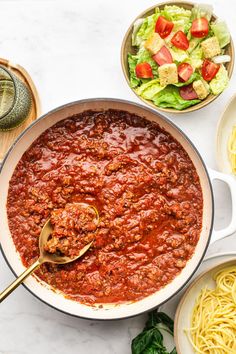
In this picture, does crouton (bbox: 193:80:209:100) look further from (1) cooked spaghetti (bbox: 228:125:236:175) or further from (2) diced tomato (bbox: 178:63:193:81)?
(1) cooked spaghetti (bbox: 228:125:236:175)

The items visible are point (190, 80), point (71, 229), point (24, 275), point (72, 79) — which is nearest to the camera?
point (24, 275)

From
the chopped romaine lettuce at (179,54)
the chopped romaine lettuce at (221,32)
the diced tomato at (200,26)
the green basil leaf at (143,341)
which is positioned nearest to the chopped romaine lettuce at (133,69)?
the chopped romaine lettuce at (179,54)

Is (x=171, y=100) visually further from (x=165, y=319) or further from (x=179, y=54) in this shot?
(x=165, y=319)

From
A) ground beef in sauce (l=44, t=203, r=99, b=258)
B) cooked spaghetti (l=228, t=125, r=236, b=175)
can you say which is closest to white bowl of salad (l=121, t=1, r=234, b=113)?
cooked spaghetti (l=228, t=125, r=236, b=175)

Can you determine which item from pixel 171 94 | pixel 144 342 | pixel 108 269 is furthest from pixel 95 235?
pixel 171 94

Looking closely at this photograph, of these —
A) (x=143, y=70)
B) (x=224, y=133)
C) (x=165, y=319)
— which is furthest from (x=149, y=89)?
(x=165, y=319)

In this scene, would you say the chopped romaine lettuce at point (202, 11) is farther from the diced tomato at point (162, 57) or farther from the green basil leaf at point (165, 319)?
the green basil leaf at point (165, 319)
